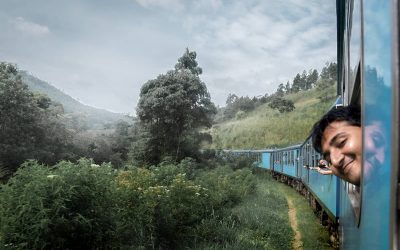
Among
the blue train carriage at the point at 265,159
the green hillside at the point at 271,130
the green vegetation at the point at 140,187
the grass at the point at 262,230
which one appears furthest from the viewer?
the green hillside at the point at 271,130

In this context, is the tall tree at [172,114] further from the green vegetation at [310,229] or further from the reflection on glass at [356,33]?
the reflection on glass at [356,33]

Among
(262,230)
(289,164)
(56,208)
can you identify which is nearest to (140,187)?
(56,208)

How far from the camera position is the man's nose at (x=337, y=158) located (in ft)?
4.82

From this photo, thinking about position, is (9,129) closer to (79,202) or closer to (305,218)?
(305,218)

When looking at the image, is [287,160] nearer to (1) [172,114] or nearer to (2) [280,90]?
(1) [172,114]

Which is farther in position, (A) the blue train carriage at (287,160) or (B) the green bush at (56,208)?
(A) the blue train carriage at (287,160)

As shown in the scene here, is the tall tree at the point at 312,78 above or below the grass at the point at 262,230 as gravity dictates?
above

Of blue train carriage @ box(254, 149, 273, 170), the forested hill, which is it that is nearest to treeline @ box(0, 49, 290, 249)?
blue train carriage @ box(254, 149, 273, 170)

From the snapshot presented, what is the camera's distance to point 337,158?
1479 mm

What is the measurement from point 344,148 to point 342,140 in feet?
0.14

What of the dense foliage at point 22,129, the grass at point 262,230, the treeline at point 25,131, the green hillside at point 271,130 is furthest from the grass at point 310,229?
the green hillside at point 271,130

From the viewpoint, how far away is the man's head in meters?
1.44

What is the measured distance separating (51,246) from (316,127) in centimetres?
418

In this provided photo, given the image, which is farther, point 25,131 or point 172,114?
point 172,114
